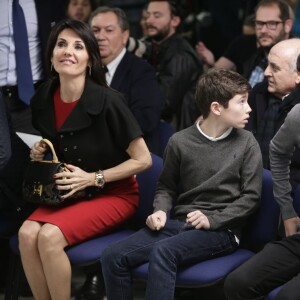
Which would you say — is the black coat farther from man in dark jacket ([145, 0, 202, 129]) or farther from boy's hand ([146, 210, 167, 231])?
man in dark jacket ([145, 0, 202, 129])

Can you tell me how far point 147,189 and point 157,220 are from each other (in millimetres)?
356

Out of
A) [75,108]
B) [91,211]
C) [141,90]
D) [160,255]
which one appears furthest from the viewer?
[141,90]

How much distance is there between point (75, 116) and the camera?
3.86 m

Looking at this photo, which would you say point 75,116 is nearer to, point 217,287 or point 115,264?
Answer: point 115,264

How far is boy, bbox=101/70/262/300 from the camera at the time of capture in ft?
11.5

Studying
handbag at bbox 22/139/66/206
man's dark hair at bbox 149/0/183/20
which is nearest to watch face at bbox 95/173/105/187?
handbag at bbox 22/139/66/206

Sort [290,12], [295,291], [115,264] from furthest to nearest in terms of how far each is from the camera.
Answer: [290,12] < [115,264] < [295,291]

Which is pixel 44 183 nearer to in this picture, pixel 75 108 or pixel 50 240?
pixel 50 240

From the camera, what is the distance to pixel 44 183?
A: 373 cm

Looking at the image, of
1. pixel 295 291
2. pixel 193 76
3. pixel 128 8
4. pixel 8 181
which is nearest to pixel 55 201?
pixel 8 181

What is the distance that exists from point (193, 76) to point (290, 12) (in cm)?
77

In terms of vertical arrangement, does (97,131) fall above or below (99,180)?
above

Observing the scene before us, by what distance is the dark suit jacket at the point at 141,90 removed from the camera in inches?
186

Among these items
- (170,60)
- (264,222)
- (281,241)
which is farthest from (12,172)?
(170,60)
